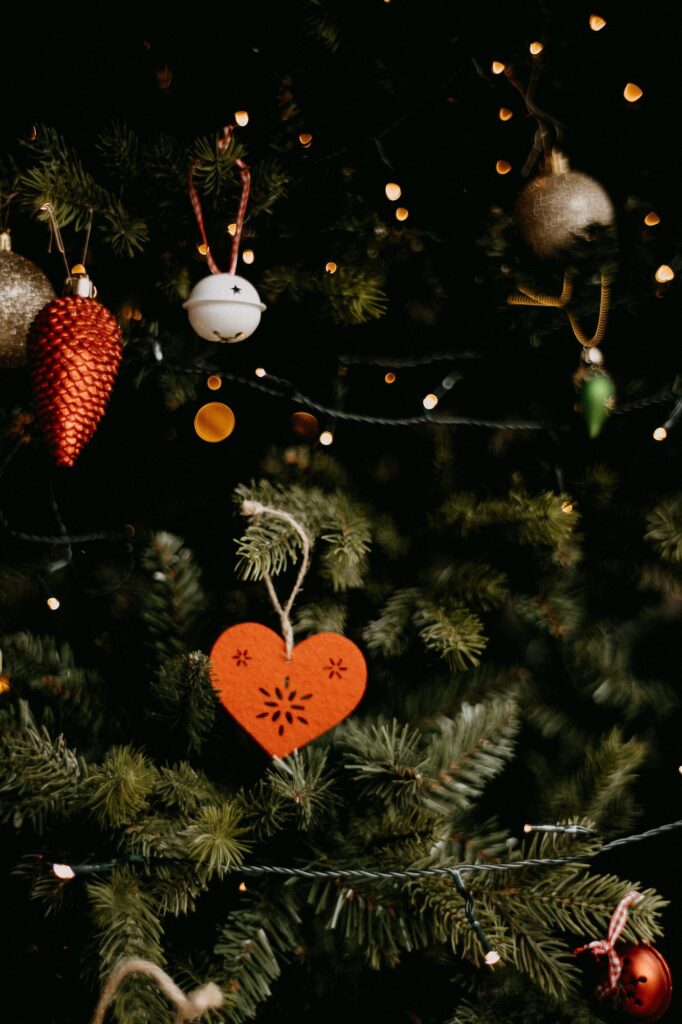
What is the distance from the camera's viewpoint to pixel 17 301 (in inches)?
22.7

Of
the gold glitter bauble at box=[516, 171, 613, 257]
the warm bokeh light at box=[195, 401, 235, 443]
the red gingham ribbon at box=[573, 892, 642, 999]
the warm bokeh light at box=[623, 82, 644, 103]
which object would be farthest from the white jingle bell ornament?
the red gingham ribbon at box=[573, 892, 642, 999]

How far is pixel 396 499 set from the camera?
70cm

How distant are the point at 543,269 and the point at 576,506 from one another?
203mm

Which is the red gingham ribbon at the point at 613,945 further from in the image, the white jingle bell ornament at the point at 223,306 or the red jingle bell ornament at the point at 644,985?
the white jingle bell ornament at the point at 223,306

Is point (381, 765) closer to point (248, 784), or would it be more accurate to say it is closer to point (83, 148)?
point (248, 784)

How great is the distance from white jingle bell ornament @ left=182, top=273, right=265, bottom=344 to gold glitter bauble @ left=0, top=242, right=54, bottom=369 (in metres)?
0.12

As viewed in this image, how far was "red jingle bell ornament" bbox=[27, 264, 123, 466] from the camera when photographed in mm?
520

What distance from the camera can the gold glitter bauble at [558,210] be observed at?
0.55 metres

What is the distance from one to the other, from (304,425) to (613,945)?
1.55 ft

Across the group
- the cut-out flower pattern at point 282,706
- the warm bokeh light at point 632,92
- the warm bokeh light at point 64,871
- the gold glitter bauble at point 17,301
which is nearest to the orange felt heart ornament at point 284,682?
the cut-out flower pattern at point 282,706

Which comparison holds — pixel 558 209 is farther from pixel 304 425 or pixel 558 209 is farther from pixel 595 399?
pixel 304 425

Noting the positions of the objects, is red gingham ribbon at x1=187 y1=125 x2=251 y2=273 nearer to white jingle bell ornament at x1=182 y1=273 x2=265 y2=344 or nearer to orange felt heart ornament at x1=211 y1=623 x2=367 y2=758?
white jingle bell ornament at x1=182 y1=273 x2=265 y2=344

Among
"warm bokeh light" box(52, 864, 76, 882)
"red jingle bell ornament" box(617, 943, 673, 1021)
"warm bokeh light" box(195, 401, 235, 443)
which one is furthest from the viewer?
"warm bokeh light" box(195, 401, 235, 443)

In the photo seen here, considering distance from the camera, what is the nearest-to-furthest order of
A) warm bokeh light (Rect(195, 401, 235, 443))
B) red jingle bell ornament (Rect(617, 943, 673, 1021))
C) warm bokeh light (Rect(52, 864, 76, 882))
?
warm bokeh light (Rect(52, 864, 76, 882))
red jingle bell ornament (Rect(617, 943, 673, 1021))
warm bokeh light (Rect(195, 401, 235, 443))
